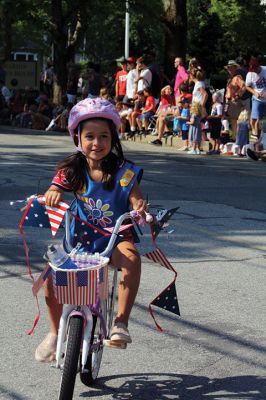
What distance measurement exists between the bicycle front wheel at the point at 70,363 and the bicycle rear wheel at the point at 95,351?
19 centimetres

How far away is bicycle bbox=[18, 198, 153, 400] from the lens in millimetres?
4543

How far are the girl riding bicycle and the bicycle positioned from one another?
0.15 meters

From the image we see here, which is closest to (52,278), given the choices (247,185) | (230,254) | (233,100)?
(230,254)

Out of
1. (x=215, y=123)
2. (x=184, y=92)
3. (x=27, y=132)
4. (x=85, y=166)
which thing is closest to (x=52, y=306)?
(x=85, y=166)

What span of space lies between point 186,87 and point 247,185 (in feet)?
21.8

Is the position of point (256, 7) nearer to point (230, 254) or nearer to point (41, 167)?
point (41, 167)

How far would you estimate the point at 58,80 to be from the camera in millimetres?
31891

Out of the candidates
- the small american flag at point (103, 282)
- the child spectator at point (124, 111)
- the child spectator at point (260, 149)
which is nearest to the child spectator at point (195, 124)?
the child spectator at point (260, 149)

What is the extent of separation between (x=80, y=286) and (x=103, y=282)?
0.43ft

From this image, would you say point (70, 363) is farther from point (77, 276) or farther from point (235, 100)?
point (235, 100)

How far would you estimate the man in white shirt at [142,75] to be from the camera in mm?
22453

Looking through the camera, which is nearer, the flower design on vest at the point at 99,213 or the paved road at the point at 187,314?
the flower design on vest at the point at 99,213

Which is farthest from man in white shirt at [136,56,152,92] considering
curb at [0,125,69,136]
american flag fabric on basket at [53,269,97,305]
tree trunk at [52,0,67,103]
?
american flag fabric on basket at [53,269,97,305]

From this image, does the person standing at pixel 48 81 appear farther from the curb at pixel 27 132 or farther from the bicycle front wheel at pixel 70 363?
the bicycle front wheel at pixel 70 363
